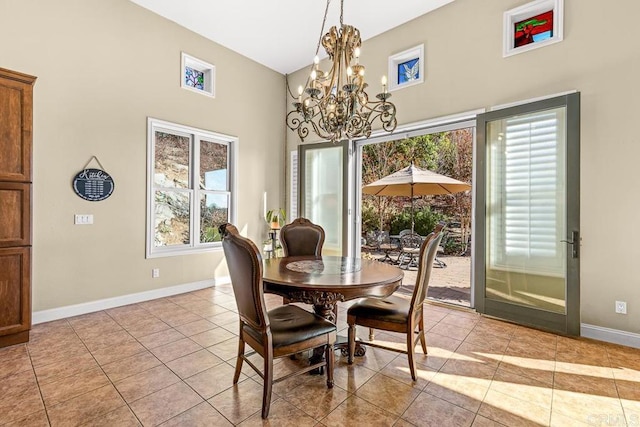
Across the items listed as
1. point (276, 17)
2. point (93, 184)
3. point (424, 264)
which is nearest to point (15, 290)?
point (93, 184)

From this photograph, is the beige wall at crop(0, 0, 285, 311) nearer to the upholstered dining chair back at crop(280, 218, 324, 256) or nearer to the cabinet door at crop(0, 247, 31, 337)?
the cabinet door at crop(0, 247, 31, 337)

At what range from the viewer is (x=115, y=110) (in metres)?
3.88

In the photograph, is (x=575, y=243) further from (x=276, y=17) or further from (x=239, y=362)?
(x=276, y=17)

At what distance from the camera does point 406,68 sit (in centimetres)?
448

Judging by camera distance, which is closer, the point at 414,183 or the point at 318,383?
the point at 318,383

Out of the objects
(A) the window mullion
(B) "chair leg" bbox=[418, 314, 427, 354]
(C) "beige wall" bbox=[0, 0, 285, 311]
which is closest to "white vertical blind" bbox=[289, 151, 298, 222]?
(C) "beige wall" bbox=[0, 0, 285, 311]

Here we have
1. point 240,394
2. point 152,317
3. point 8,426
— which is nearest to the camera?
point 8,426

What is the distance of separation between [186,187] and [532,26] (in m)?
4.97

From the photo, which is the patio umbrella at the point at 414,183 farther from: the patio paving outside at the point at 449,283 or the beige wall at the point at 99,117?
the beige wall at the point at 99,117

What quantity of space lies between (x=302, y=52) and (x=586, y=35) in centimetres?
380

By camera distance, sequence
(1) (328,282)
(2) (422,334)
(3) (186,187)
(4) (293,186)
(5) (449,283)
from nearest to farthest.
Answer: (1) (328,282)
(2) (422,334)
(3) (186,187)
(5) (449,283)
(4) (293,186)

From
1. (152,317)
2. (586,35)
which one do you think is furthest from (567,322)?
(152,317)

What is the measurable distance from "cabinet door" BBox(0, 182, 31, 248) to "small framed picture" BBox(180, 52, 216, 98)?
2513 mm

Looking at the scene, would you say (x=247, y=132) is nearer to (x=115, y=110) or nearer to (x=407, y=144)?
(x=115, y=110)
